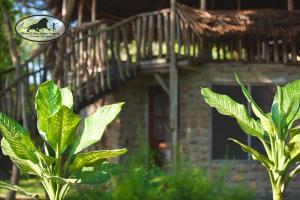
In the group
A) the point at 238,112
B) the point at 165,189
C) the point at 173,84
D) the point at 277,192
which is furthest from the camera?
the point at 173,84

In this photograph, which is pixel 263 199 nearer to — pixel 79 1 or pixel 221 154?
pixel 221 154

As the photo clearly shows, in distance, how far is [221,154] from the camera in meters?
10.8

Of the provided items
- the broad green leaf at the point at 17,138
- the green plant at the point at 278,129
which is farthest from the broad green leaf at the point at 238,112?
the broad green leaf at the point at 17,138

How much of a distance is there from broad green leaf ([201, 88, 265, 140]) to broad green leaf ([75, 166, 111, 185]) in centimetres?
113

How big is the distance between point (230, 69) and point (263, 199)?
105 inches

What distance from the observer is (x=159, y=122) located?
1218cm

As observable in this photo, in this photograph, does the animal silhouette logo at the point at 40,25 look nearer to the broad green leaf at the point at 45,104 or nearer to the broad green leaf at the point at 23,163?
the broad green leaf at the point at 45,104

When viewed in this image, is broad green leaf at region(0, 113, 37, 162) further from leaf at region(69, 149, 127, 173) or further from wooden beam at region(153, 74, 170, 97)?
wooden beam at region(153, 74, 170, 97)

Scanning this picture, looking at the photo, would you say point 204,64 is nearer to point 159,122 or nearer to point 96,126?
point 159,122

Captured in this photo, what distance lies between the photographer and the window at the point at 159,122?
39.6ft

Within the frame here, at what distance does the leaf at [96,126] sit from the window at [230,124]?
258 inches

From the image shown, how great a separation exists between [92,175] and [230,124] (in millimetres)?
6583

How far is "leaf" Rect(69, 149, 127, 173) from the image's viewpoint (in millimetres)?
4320

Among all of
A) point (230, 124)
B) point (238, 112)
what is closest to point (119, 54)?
point (230, 124)
